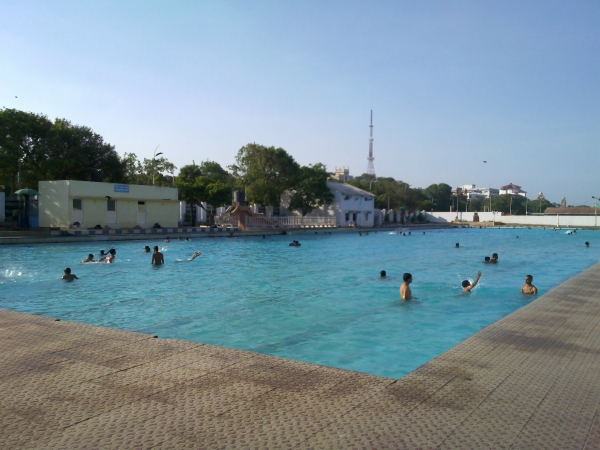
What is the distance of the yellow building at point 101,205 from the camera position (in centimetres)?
3519

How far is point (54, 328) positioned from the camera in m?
6.85

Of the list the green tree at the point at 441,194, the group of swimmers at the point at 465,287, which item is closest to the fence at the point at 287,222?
the group of swimmers at the point at 465,287

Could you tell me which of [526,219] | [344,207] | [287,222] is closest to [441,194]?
[526,219]

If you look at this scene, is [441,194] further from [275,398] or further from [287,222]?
[275,398]

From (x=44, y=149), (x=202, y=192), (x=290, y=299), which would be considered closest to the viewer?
(x=290, y=299)

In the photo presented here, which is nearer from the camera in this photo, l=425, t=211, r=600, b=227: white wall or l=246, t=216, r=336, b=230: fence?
l=246, t=216, r=336, b=230: fence

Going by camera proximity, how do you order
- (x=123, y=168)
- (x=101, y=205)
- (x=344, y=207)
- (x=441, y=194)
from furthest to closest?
1. (x=441, y=194)
2. (x=344, y=207)
3. (x=123, y=168)
4. (x=101, y=205)

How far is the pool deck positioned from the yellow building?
3140 centimetres

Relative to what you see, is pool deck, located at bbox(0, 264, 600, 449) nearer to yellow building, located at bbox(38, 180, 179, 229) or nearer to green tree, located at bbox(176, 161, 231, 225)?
yellow building, located at bbox(38, 180, 179, 229)

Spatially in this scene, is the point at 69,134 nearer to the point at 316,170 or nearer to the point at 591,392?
the point at 316,170

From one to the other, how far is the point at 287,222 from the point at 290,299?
42546 mm

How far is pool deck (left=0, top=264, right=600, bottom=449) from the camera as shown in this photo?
3.59 meters

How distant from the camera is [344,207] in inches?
2493

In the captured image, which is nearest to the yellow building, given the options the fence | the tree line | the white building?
the tree line
